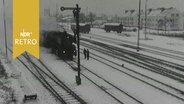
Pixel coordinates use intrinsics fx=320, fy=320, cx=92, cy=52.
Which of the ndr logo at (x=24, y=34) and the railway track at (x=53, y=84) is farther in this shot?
the railway track at (x=53, y=84)

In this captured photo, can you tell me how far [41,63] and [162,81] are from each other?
1354 centimetres

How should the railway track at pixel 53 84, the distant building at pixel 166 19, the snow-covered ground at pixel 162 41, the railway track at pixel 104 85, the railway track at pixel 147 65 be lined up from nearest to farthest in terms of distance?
the railway track at pixel 53 84 < the railway track at pixel 104 85 < the railway track at pixel 147 65 < the snow-covered ground at pixel 162 41 < the distant building at pixel 166 19

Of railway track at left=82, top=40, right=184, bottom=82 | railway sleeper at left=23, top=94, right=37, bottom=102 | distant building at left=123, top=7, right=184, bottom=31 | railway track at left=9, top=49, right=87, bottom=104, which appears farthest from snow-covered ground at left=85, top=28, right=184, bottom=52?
distant building at left=123, top=7, right=184, bottom=31

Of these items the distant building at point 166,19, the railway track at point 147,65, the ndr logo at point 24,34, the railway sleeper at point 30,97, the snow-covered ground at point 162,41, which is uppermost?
the distant building at point 166,19

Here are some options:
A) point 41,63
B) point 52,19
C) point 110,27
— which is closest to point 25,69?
point 41,63

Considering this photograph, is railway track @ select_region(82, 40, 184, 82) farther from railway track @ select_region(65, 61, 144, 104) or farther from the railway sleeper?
the railway sleeper

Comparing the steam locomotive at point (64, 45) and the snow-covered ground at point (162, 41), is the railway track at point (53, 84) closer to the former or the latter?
the steam locomotive at point (64, 45)

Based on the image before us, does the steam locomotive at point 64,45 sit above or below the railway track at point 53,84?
above

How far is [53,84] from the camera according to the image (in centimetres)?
2375

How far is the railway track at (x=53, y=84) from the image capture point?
1962cm

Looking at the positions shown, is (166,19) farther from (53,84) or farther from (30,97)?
(30,97)

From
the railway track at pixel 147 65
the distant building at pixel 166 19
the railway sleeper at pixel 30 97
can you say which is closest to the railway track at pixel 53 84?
the railway sleeper at pixel 30 97

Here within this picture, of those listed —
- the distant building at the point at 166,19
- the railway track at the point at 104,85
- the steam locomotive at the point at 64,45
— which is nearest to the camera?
the railway track at the point at 104,85

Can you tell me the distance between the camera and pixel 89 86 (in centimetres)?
2309
